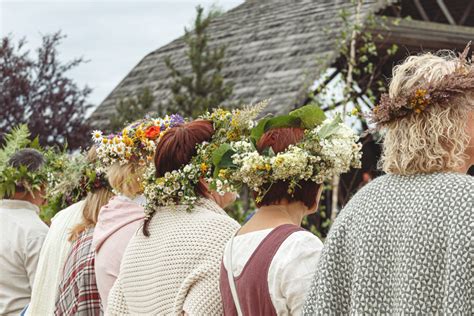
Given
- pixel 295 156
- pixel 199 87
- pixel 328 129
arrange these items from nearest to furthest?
pixel 295 156 < pixel 328 129 < pixel 199 87

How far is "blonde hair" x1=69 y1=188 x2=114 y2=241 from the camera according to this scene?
4.80 m

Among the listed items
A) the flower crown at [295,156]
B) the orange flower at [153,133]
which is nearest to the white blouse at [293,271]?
the flower crown at [295,156]

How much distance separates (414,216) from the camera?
260 cm

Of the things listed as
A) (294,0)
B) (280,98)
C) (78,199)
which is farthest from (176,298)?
(294,0)

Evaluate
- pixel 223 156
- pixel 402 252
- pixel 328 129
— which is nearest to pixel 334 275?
pixel 402 252

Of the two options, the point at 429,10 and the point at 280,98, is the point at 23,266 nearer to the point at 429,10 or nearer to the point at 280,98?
the point at 280,98

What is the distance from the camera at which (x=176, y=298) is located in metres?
3.53

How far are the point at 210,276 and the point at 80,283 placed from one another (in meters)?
1.28

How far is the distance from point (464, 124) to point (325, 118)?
80cm

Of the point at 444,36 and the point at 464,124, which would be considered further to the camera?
the point at 444,36

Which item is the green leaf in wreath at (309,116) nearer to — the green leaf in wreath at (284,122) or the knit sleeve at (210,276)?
the green leaf in wreath at (284,122)

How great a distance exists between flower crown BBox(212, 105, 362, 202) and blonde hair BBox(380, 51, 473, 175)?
496mm

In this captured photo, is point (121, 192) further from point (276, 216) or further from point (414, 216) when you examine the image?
point (414, 216)

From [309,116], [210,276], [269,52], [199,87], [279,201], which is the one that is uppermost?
[309,116]
